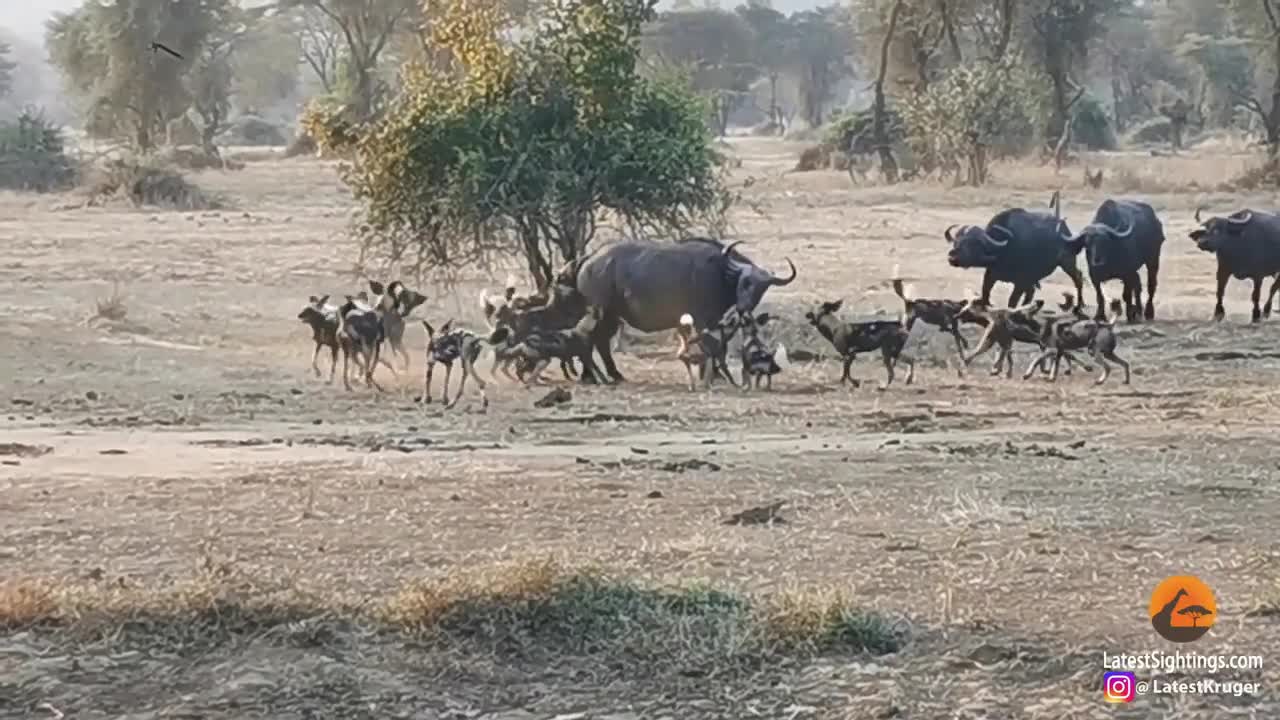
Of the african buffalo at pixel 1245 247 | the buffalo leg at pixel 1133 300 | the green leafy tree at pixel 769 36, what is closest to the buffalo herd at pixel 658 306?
the buffalo leg at pixel 1133 300

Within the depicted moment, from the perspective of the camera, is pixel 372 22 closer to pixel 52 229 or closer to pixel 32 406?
pixel 52 229

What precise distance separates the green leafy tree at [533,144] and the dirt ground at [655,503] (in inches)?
58.0

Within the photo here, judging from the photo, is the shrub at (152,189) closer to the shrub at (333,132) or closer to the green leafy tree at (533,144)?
the shrub at (333,132)

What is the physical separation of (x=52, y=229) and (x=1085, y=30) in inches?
1330

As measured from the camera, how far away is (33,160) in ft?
156

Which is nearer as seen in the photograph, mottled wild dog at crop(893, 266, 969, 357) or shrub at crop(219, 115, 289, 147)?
mottled wild dog at crop(893, 266, 969, 357)

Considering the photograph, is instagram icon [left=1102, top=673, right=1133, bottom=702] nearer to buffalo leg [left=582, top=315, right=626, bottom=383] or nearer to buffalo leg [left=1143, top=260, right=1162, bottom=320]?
buffalo leg [left=582, top=315, right=626, bottom=383]

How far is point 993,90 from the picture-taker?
150 ft

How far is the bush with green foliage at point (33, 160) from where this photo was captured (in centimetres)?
4700

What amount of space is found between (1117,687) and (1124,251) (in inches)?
623

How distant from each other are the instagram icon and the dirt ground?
3.3 inches

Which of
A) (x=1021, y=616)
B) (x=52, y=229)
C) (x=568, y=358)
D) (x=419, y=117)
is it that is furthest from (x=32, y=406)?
(x=52, y=229)

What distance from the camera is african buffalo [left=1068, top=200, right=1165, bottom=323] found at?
70.4 feet

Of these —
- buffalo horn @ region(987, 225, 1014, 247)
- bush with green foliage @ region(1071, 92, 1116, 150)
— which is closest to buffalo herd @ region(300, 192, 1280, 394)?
buffalo horn @ region(987, 225, 1014, 247)
